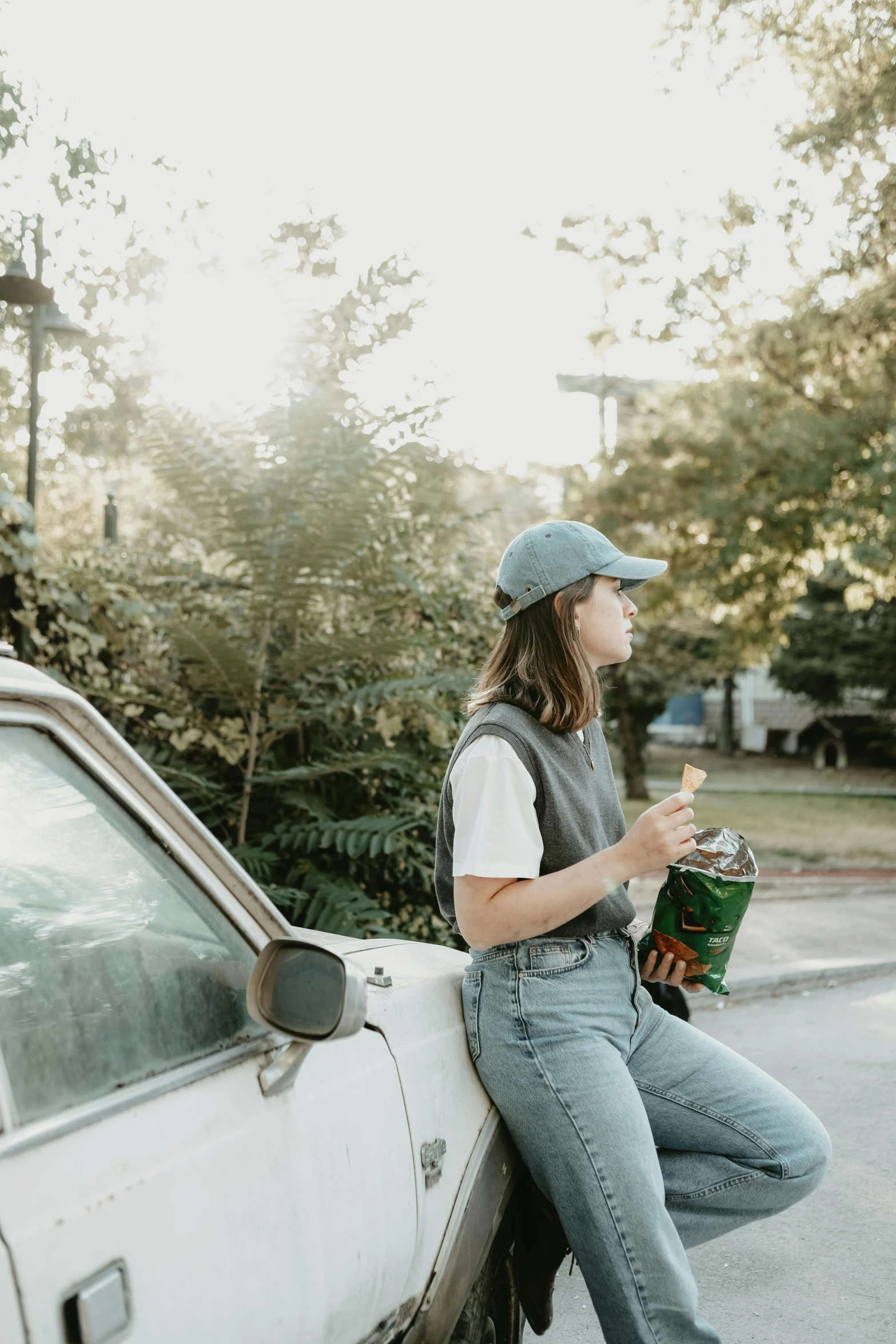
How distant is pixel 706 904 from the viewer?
2.85m

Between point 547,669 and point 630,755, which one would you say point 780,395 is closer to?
point 630,755

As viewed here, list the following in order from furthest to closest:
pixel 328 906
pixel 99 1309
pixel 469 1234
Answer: pixel 328 906, pixel 469 1234, pixel 99 1309

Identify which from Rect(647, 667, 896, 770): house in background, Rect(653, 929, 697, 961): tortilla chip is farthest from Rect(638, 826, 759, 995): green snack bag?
Rect(647, 667, 896, 770): house in background

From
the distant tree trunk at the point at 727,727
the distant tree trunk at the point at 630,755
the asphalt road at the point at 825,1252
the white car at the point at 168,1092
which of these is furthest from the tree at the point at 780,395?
the distant tree trunk at the point at 727,727

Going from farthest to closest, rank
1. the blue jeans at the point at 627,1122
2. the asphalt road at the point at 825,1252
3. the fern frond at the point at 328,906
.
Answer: the fern frond at the point at 328,906 → the asphalt road at the point at 825,1252 → the blue jeans at the point at 627,1122

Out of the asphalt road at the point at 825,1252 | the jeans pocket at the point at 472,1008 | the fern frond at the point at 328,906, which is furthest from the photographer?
the fern frond at the point at 328,906

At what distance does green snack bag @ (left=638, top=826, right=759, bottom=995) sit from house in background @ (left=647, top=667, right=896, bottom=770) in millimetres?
28231

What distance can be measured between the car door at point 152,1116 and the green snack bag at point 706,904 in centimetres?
101

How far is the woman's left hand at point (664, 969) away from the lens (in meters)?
2.91

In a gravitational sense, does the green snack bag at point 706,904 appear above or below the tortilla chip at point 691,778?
below

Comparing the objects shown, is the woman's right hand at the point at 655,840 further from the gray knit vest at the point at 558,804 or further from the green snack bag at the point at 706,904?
the green snack bag at the point at 706,904

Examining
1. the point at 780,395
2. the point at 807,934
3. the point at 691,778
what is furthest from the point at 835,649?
the point at 691,778

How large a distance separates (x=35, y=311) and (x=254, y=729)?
4241mm

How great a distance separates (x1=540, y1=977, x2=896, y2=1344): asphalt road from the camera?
366cm
